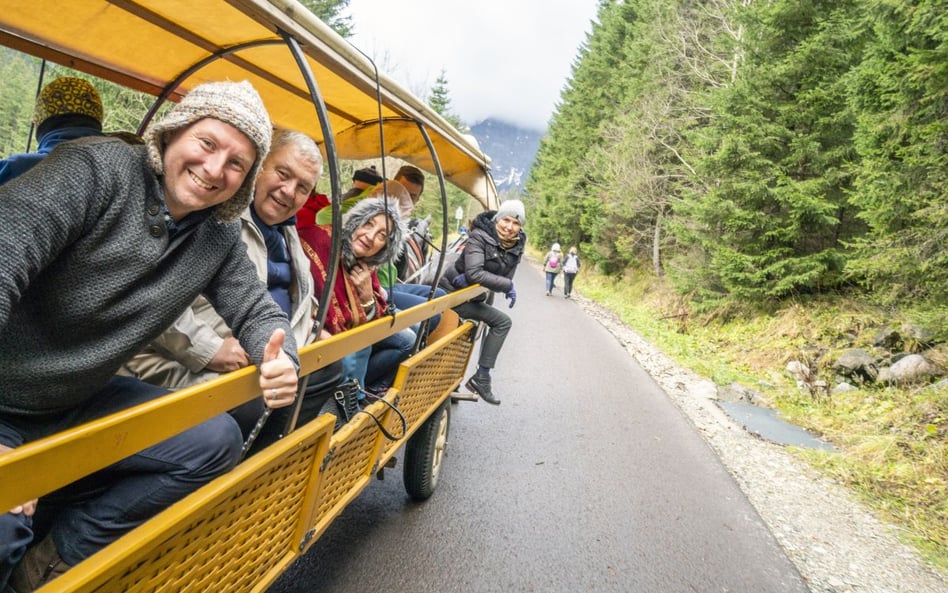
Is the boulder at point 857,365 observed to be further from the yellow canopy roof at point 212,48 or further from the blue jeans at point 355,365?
the blue jeans at point 355,365

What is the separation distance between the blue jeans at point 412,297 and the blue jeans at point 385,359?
0.38 meters

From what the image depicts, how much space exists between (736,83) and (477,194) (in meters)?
7.83

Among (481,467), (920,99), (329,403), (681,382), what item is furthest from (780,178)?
(329,403)

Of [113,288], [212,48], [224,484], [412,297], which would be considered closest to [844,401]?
[412,297]

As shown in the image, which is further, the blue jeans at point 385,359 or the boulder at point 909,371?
the boulder at point 909,371

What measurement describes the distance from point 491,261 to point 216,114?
11.7ft

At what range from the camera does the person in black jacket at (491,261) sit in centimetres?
482

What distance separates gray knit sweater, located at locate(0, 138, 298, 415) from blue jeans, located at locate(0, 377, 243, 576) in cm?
6

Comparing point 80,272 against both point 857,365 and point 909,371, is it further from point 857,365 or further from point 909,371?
point 857,365

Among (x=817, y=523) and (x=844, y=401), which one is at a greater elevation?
(x=844, y=401)

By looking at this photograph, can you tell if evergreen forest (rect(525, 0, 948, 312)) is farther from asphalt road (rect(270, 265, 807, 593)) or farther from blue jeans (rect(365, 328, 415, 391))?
blue jeans (rect(365, 328, 415, 391))

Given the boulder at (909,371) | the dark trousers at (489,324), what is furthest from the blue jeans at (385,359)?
the boulder at (909,371)

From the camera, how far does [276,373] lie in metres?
1.58

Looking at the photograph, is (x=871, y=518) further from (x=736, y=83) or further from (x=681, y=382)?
(x=736, y=83)
